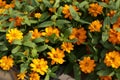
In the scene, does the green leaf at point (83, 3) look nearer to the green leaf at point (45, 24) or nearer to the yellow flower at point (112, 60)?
the green leaf at point (45, 24)

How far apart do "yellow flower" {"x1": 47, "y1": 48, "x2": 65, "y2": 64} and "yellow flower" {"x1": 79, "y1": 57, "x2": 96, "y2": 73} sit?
108mm

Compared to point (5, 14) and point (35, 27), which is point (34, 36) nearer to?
point (35, 27)

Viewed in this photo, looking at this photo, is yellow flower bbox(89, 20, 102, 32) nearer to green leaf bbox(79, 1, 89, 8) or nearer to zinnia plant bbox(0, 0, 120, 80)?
zinnia plant bbox(0, 0, 120, 80)

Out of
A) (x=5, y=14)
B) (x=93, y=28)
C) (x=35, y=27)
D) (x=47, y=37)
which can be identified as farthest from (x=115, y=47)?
(x=5, y=14)

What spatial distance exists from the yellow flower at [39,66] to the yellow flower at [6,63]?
121mm

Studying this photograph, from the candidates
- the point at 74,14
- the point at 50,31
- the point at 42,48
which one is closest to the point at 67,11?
the point at 74,14

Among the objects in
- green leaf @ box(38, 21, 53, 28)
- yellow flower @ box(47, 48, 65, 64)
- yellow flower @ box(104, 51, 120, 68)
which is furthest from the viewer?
green leaf @ box(38, 21, 53, 28)

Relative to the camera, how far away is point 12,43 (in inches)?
68.2

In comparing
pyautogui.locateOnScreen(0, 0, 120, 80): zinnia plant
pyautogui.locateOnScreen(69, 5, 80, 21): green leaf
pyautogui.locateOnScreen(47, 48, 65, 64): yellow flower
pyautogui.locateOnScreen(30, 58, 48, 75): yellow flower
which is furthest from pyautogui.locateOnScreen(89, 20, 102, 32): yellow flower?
pyautogui.locateOnScreen(30, 58, 48, 75): yellow flower

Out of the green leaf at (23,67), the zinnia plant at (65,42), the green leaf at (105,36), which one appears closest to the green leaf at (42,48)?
the zinnia plant at (65,42)

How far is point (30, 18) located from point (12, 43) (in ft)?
0.78

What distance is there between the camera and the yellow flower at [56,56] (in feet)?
5.58

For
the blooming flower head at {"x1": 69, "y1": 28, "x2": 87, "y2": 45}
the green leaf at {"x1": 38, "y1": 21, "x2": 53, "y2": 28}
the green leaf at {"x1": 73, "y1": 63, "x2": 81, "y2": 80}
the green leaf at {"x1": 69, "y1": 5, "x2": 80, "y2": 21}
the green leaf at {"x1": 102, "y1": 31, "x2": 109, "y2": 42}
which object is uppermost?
the green leaf at {"x1": 69, "y1": 5, "x2": 80, "y2": 21}

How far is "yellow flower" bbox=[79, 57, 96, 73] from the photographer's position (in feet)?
5.48
